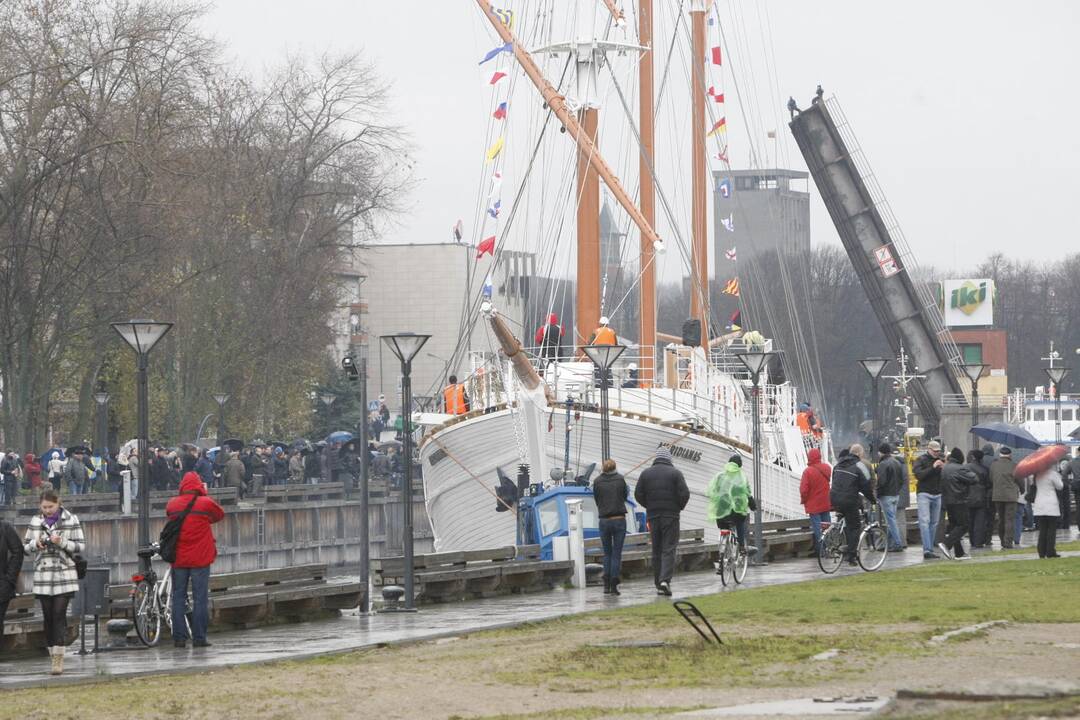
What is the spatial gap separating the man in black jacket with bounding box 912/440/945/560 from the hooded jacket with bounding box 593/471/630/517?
5.83 meters

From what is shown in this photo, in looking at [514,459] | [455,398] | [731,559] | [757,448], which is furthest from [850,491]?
[455,398]

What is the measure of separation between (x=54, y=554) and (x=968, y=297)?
330ft

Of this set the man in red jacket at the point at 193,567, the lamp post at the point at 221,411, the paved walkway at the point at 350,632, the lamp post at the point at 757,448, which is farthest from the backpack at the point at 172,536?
the lamp post at the point at 221,411

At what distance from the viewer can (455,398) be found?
41.2 metres

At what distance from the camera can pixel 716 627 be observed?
1766 cm

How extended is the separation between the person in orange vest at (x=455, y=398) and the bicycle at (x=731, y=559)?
15.7m

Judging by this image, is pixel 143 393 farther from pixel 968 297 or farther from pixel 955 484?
pixel 968 297

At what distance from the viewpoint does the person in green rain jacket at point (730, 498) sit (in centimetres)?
2506

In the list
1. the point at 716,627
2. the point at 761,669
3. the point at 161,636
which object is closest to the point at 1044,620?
the point at 716,627

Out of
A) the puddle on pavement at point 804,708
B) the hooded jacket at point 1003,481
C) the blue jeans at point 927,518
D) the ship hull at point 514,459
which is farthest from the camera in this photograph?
the ship hull at point 514,459

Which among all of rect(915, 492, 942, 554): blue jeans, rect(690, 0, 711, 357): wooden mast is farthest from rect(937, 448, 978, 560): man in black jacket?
rect(690, 0, 711, 357): wooden mast

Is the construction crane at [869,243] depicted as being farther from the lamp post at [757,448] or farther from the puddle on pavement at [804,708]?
the puddle on pavement at [804,708]

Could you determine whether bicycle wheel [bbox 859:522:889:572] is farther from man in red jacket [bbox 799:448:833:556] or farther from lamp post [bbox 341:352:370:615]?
lamp post [bbox 341:352:370:615]

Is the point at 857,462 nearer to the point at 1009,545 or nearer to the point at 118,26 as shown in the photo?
the point at 1009,545
